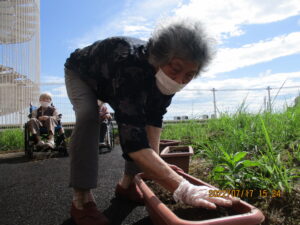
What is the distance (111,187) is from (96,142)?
74 centimetres

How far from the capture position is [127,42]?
130 centimetres

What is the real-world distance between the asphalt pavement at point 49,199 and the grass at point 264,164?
546 millimetres

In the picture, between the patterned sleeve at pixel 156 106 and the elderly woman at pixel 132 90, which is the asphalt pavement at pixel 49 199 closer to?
the elderly woman at pixel 132 90

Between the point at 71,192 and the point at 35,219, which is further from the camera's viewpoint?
the point at 71,192

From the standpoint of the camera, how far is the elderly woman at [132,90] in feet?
3.36

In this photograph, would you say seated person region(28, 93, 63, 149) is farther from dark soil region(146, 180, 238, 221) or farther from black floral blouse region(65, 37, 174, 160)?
dark soil region(146, 180, 238, 221)

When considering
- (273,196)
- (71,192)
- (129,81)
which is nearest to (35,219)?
(71,192)

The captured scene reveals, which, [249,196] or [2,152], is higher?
[249,196]

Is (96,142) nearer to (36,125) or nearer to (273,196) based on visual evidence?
(273,196)

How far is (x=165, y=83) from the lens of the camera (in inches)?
48.5

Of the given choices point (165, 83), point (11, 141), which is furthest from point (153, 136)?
point (11, 141)

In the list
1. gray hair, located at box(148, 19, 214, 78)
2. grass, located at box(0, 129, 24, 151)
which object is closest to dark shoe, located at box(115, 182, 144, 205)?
gray hair, located at box(148, 19, 214, 78)

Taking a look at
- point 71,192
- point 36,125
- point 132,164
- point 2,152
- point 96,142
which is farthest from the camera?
point 2,152

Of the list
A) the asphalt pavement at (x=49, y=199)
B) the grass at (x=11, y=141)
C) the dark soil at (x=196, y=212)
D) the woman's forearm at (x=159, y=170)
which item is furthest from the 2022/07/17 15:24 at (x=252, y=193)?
the grass at (x=11, y=141)
